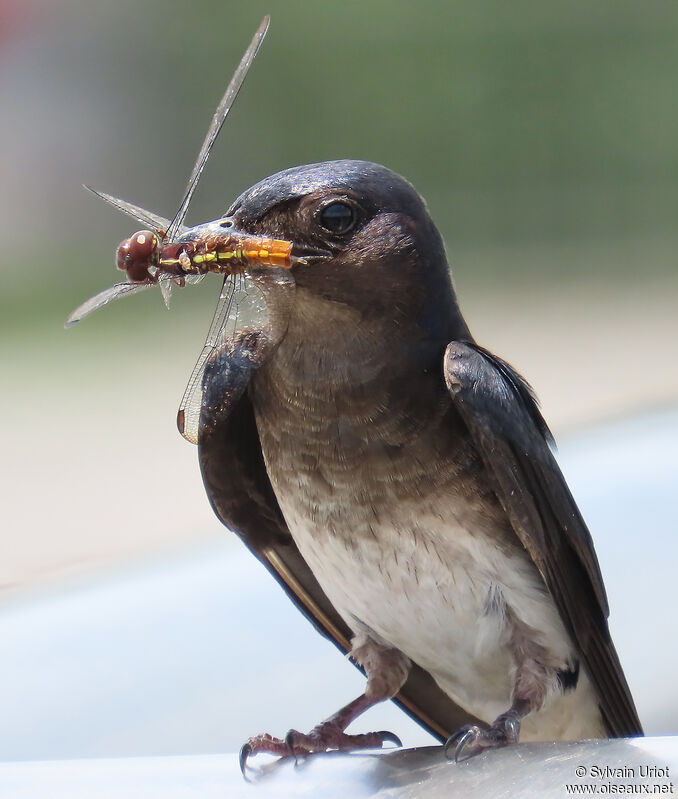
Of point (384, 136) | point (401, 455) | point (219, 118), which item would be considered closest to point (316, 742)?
point (401, 455)

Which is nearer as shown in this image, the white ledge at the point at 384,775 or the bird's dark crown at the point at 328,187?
the white ledge at the point at 384,775

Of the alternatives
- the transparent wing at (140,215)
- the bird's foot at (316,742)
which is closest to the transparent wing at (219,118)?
the transparent wing at (140,215)

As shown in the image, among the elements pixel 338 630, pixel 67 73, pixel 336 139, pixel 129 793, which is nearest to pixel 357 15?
pixel 336 139

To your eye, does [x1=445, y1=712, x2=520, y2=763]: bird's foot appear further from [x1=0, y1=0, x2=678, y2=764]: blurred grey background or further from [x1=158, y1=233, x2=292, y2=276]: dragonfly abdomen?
[x1=0, y1=0, x2=678, y2=764]: blurred grey background

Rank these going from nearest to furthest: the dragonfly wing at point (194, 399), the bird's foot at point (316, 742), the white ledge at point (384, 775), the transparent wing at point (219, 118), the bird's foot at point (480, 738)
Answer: the white ledge at point (384, 775), the bird's foot at point (480, 738), the transparent wing at point (219, 118), the bird's foot at point (316, 742), the dragonfly wing at point (194, 399)

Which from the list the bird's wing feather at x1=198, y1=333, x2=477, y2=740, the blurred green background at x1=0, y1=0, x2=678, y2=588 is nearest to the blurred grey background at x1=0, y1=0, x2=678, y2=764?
the blurred green background at x1=0, y1=0, x2=678, y2=588

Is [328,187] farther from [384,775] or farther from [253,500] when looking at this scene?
[384,775]

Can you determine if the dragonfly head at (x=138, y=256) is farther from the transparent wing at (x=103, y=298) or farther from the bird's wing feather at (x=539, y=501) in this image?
the bird's wing feather at (x=539, y=501)
